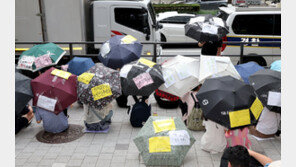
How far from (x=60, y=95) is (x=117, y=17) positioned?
5200 mm

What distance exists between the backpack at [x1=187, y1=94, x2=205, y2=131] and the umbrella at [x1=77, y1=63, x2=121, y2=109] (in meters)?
1.56

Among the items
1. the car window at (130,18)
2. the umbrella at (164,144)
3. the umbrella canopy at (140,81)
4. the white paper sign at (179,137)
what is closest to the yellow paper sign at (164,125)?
the umbrella at (164,144)

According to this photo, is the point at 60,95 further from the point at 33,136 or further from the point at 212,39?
→ the point at 212,39

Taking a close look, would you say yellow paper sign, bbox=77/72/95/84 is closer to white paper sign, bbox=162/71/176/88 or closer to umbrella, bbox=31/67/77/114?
umbrella, bbox=31/67/77/114

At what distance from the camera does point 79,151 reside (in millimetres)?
5773

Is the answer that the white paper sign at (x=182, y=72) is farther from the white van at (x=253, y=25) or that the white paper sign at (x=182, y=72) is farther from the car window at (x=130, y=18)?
the car window at (x=130, y=18)

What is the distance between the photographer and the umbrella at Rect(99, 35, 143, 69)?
6.95m

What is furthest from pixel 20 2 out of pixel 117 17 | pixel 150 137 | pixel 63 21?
pixel 150 137


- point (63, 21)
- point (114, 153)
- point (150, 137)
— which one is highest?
point (63, 21)

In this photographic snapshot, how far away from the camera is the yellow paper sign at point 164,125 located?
5.28m

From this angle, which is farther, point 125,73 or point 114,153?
point 125,73

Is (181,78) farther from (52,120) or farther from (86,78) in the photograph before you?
(52,120)

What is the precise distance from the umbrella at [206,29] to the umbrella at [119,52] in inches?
55.6

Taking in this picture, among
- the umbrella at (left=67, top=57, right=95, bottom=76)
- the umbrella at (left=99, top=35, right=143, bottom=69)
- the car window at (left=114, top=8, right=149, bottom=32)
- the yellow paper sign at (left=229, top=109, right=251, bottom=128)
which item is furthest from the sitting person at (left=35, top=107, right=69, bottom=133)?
the car window at (left=114, top=8, right=149, bottom=32)
